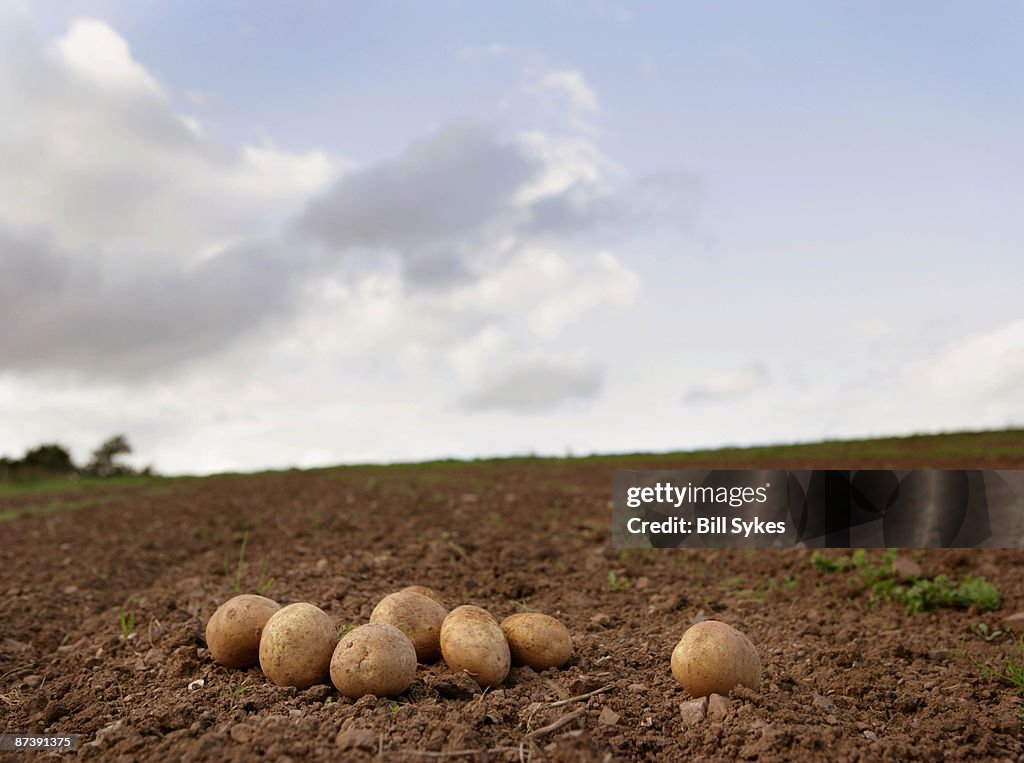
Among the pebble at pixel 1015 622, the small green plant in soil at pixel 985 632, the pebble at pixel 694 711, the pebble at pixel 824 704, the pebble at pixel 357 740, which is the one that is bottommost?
the small green plant in soil at pixel 985 632

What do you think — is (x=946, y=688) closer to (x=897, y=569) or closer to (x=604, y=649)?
(x=604, y=649)

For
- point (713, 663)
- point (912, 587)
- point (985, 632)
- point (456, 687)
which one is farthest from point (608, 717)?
point (912, 587)

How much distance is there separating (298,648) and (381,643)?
1.42 feet

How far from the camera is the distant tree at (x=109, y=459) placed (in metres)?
24.5

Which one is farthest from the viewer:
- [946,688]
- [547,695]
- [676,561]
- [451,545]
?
[676,561]

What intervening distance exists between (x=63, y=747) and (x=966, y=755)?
371cm

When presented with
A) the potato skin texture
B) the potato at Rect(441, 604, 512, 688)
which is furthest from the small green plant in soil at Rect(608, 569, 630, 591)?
the potato skin texture

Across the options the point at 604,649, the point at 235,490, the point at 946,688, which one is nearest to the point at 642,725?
the point at 604,649

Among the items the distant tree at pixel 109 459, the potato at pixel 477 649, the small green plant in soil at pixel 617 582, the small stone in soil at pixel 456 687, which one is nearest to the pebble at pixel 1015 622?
the small green plant in soil at pixel 617 582

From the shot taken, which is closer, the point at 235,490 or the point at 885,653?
the point at 885,653

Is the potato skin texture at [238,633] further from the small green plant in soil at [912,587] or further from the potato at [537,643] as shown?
the small green plant in soil at [912,587]

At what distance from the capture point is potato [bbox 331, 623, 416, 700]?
3334 mm

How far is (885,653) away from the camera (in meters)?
4.88

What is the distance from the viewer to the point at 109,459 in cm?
2508
